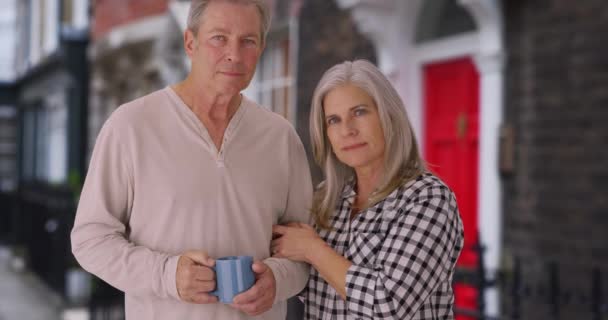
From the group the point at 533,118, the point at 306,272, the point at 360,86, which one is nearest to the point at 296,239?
the point at 306,272

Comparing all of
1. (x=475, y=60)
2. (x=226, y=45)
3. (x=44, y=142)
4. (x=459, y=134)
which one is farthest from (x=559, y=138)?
(x=44, y=142)

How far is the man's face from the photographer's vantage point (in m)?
1.38

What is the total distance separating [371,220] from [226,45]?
0.50 metres

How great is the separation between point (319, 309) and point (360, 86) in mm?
527

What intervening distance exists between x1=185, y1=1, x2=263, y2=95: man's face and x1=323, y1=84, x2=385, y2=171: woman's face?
221 millimetres

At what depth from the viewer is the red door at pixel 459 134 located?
4.30 metres

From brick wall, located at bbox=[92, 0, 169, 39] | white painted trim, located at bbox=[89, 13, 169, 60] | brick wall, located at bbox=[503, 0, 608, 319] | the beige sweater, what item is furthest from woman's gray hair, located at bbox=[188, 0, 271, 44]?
brick wall, located at bbox=[92, 0, 169, 39]

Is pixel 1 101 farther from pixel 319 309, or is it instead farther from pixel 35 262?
pixel 319 309

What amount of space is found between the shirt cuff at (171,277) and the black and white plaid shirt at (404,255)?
1.17ft

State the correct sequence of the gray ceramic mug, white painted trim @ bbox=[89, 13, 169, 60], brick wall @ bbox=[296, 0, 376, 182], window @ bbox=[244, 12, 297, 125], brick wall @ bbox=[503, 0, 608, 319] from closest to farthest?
the gray ceramic mug → brick wall @ bbox=[503, 0, 608, 319] → brick wall @ bbox=[296, 0, 376, 182] → window @ bbox=[244, 12, 297, 125] → white painted trim @ bbox=[89, 13, 169, 60]

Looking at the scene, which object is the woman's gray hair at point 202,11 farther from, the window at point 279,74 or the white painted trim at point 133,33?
the white painted trim at point 133,33

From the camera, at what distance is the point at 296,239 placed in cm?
152

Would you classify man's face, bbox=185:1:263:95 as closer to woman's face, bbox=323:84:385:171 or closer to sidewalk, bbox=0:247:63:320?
woman's face, bbox=323:84:385:171

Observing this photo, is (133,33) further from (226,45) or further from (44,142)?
(226,45)
